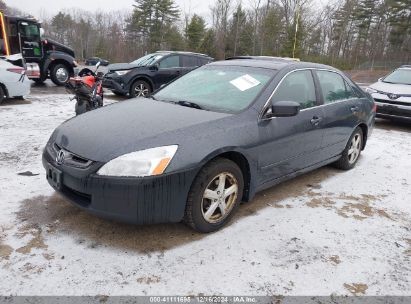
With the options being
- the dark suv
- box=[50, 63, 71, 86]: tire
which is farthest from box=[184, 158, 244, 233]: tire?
box=[50, 63, 71, 86]: tire

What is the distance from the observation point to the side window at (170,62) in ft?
36.8

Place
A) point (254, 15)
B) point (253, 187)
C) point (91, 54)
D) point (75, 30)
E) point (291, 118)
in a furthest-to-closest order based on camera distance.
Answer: point (75, 30)
point (91, 54)
point (254, 15)
point (291, 118)
point (253, 187)

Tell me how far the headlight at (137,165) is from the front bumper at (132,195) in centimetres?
4

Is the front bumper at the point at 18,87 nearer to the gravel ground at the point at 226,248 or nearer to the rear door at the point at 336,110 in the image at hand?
the gravel ground at the point at 226,248

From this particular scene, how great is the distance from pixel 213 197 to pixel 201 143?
0.50m

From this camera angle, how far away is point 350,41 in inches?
1833

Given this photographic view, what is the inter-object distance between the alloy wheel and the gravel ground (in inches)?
6.7

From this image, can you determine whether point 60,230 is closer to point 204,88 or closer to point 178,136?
point 178,136

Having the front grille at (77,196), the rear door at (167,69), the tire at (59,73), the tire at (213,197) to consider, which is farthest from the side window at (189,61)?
the front grille at (77,196)

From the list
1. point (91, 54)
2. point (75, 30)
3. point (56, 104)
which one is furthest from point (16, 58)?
point (75, 30)

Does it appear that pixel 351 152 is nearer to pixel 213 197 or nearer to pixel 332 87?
pixel 332 87

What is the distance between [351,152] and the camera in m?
5.22

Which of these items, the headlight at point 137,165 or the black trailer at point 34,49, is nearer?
the headlight at point 137,165

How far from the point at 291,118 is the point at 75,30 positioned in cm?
6939
